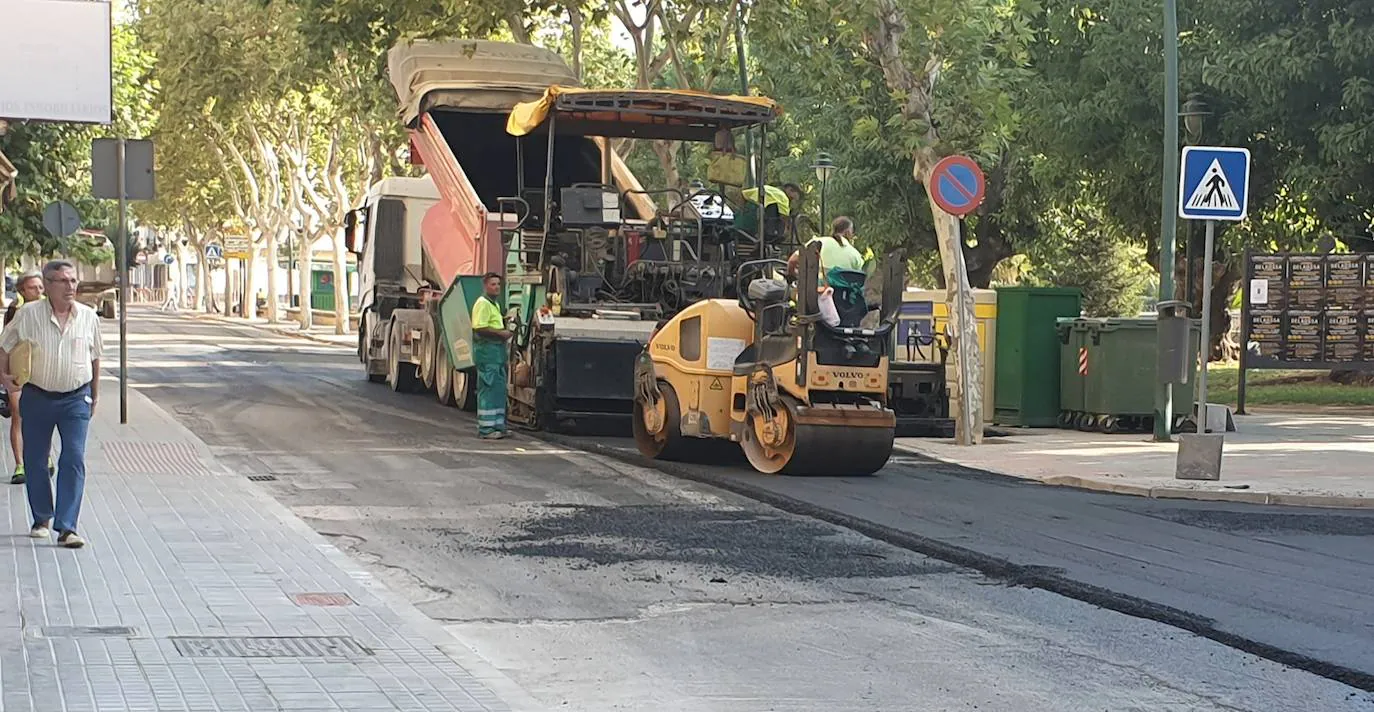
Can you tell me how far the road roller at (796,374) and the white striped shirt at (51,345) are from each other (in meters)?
5.84

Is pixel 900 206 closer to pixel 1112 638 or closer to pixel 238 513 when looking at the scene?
pixel 238 513

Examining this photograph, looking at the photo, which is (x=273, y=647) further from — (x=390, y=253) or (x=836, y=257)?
(x=390, y=253)

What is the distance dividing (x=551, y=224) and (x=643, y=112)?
1.59 m

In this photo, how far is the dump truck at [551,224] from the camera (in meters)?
18.6

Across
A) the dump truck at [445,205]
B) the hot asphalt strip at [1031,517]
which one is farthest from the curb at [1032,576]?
the dump truck at [445,205]

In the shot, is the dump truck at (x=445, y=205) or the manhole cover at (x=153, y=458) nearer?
the manhole cover at (x=153, y=458)

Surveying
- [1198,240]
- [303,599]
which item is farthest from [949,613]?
[1198,240]

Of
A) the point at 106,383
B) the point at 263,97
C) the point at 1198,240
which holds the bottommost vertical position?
the point at 106,383

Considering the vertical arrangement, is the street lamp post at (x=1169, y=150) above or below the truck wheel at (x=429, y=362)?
above

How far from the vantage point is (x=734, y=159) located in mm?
20078

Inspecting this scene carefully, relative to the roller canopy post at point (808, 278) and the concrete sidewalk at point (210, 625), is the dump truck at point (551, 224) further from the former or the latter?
the concrete sidewalk at point (210, 625)

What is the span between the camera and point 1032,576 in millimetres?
9836

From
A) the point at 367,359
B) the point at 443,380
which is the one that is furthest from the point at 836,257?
Result: the point at 367,359

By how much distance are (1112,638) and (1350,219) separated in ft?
68.8
